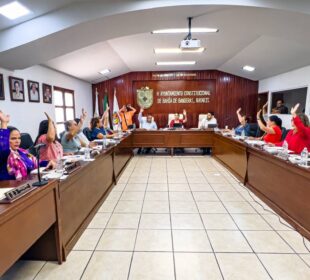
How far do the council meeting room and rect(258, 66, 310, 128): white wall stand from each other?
49 mm

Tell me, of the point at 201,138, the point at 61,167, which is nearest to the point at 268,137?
the point at 201,138

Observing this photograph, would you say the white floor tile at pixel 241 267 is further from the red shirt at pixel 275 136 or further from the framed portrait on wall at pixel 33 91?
the framed portrait on wall at pixel 33 91

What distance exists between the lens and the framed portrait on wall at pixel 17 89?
174 inches

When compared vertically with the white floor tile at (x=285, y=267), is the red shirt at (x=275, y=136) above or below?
above

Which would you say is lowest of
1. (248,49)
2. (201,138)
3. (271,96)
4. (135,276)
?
(135,276)

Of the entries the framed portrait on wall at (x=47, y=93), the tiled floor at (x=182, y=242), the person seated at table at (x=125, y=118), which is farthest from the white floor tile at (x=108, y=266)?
the person seated at table at (x=125, y=118)

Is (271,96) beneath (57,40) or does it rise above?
beneath

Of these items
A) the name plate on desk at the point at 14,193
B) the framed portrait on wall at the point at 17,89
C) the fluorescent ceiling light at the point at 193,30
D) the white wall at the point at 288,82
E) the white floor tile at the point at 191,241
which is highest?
the fluorescent ceiling light at the point at 193,30

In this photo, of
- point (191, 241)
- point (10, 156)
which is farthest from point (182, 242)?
point (10, 156)

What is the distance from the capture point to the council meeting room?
1838mm

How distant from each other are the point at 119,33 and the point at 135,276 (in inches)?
146

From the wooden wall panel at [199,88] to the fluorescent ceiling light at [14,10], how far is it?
5759 mm

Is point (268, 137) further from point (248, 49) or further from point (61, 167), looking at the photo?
point (61, 167)

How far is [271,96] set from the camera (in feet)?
24.6
